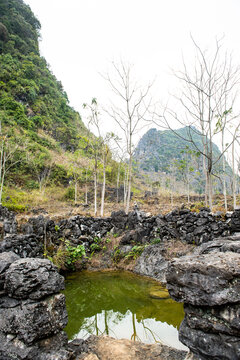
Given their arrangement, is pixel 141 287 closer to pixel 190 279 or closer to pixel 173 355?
pixel 173 355

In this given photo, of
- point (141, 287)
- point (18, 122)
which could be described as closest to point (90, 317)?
point (141, 287)

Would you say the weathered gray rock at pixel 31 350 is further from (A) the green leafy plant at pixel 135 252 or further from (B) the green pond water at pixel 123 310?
(A) the green leafy plant at pixel 135 252

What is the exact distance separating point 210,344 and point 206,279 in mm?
740

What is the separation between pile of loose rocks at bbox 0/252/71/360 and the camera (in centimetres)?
310

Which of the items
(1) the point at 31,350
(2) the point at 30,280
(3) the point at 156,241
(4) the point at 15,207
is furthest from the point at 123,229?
(4) the point at 15,207

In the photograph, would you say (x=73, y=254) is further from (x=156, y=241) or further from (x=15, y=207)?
(x=15, y=207)

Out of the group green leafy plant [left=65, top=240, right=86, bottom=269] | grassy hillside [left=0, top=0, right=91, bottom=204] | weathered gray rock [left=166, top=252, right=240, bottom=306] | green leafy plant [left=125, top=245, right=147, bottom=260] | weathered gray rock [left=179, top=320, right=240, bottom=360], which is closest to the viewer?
weathered gray rock [left=179, top=320, right=240, bottom=360]

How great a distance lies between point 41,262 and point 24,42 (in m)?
57.4

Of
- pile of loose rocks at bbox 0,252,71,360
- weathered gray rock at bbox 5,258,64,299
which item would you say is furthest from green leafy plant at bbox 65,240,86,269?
weathered gray rock at bbox 5,258,64,299

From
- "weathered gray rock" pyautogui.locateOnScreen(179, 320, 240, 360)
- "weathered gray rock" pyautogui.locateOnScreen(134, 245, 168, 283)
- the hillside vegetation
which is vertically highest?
the hillside vegetation

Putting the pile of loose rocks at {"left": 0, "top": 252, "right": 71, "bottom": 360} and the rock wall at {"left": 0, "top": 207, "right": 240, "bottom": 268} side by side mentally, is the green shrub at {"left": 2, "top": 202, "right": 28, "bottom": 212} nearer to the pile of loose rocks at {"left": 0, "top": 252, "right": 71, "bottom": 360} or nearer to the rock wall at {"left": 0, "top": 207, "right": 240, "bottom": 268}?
the rock wall at {"left": 0, "top": 207, "right": 240, "bottom": 268}

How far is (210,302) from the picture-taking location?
2.49 meters

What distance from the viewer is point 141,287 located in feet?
22.3

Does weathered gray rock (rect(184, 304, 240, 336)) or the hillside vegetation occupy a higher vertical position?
the hillside vegetation
